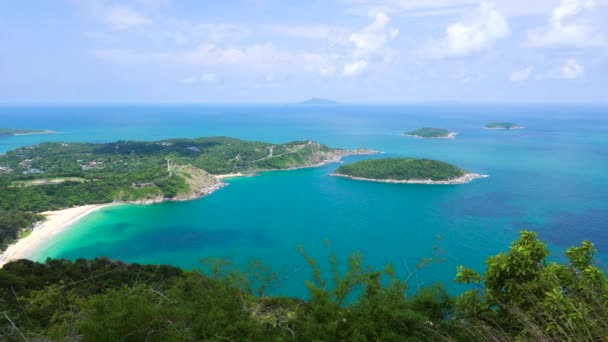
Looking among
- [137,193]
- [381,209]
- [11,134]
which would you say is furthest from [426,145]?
[11,134]

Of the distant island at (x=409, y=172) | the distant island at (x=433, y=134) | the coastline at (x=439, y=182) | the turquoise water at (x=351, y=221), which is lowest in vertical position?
the turquoise water at (x=351, y=221)

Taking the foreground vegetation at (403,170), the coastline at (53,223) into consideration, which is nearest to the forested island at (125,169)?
the coastline at (53,223)

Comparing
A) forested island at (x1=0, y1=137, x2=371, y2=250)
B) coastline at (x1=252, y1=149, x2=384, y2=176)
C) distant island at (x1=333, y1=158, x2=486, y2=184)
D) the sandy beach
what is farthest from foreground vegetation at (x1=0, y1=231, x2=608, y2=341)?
coastline at (x1=252, y1=149, x2=384, y2=176)

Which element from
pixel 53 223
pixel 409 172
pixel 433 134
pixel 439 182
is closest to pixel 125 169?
pixel 53 223

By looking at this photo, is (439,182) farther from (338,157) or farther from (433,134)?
(433,134)

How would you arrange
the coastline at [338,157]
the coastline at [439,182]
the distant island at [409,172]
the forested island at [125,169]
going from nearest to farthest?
the forested island at [125,169], the coastline at [439,182], the distant island at [409,172], the coastline at [338,157]

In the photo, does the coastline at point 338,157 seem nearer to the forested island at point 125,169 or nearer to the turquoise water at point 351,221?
the forested island at point 125,169
